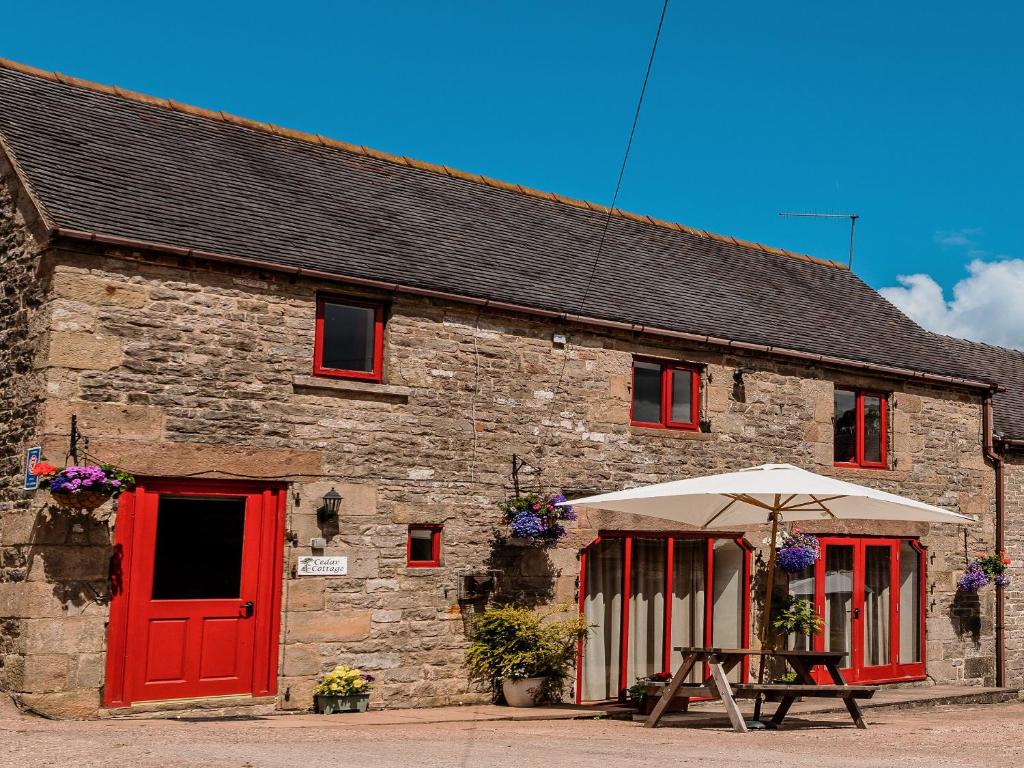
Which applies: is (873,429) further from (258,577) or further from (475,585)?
(258,577)

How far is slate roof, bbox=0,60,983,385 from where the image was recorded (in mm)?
12312

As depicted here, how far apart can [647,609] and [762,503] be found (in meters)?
3.02

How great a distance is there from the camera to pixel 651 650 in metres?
14.3

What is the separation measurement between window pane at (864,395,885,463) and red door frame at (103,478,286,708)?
8.81 metres

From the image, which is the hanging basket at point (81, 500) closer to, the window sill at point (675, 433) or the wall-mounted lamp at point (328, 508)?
the wall-mounted lamp at point (328, 508)

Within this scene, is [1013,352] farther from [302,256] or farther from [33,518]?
[33,518]

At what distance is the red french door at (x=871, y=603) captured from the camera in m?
16.0

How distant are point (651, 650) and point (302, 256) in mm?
6272

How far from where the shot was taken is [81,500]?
33.9 ft

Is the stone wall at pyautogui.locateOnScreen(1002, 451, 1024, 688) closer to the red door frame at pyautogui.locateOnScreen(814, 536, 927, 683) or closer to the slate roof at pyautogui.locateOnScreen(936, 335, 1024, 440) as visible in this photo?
the slate roof at pyautogui.locateOnScreen(936, 335, 1024, 440)

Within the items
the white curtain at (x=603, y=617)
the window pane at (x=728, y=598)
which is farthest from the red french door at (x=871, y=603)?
the white curtain at (x=603, y=617)

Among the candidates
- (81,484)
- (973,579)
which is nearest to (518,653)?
(81,484)

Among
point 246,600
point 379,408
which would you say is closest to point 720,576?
point 379,408

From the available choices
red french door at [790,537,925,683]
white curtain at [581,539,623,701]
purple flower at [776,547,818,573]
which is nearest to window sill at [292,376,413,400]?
white curtain at [581,539,623,701]
